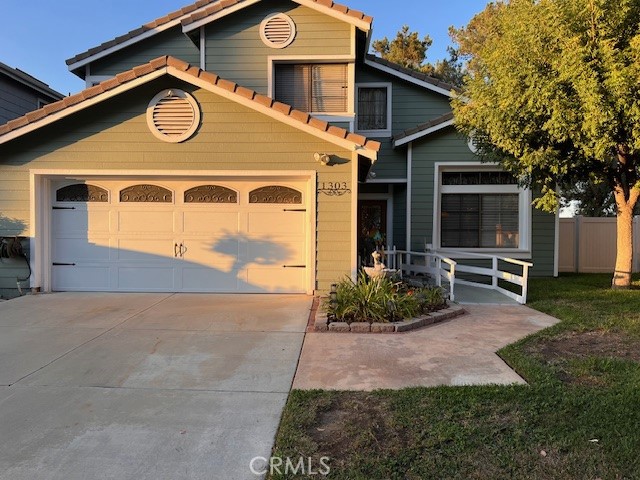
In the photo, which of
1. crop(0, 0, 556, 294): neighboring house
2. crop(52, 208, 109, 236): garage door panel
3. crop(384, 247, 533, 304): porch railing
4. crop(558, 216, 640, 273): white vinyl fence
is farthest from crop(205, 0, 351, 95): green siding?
crop(558, 216, 640, 273): white vinyl fence

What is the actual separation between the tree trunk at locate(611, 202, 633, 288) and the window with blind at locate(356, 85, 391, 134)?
5.98 metres

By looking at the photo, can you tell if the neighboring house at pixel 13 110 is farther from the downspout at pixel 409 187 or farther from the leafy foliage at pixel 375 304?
the downspout at pixel 409 187

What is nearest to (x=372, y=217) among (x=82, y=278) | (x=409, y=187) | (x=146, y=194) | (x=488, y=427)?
(x=409, y=187)

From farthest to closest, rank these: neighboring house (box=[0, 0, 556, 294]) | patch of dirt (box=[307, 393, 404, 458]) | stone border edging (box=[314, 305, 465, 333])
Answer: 1. neighboring house (box=[0, 0, 556, 294])
2. stone border edging (box=[314, 305, 465, 333])
3. patch of dirt (box=[307, 393, 404, 458])

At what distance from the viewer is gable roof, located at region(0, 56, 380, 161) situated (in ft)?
24.9

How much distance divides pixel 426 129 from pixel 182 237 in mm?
6403

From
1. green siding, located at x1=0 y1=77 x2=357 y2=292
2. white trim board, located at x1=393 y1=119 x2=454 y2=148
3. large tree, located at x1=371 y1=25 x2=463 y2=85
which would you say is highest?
large tree, located at x1=371 y1=25 x2=463 y2=85

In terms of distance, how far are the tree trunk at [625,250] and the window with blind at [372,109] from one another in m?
5.98

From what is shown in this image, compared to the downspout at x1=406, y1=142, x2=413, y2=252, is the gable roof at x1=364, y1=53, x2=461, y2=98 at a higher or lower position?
higher

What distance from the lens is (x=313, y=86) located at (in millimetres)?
10359

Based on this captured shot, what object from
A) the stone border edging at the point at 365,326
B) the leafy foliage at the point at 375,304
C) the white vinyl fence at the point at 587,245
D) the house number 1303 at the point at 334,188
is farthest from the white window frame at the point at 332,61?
the white vinyl fence at the point at 587,245

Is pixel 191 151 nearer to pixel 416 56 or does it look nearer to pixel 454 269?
pixel 454 269

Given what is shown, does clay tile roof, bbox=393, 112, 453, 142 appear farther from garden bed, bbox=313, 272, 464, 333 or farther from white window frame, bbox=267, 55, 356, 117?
garden bed, bbox=313, 272, 464, 333

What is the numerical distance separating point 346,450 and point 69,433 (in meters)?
2.07
